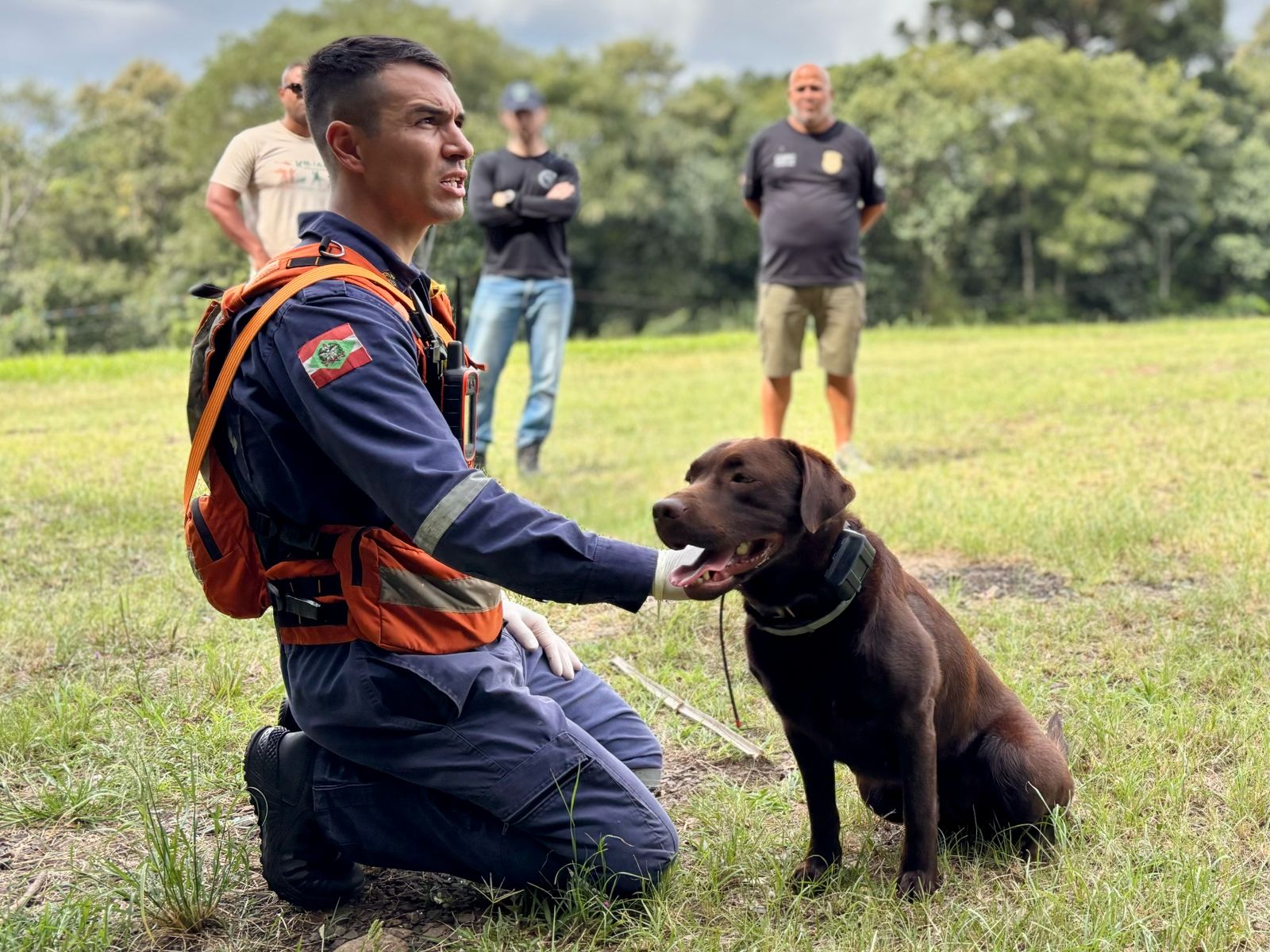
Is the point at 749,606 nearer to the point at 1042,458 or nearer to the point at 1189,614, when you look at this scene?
the point at 1189,614

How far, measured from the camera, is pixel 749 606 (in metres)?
2.52

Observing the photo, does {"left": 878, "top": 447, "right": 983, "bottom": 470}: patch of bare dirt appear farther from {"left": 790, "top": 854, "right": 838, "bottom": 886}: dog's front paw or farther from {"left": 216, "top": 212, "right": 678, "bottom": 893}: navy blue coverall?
{"left": 216, "top": 212, "right": 678, "bottom": 893}: navy blue coverall

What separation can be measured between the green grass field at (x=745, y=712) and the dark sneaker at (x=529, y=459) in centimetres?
40

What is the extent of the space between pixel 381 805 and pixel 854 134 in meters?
6.06

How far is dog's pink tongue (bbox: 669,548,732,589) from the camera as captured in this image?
2.14 meters

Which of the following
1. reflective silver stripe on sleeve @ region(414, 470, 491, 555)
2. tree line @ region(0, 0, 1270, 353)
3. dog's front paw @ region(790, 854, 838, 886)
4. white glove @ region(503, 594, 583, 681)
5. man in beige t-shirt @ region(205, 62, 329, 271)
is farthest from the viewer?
tree line @ region(0, 0, 1270, 353)

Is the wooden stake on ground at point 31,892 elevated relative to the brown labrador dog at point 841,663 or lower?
lower

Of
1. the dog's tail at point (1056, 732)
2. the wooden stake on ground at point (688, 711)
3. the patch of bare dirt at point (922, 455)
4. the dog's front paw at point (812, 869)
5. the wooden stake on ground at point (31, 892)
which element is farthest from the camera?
the patch of bare dirt at point (922, 455)

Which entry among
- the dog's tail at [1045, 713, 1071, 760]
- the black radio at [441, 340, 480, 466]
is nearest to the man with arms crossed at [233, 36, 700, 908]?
the black radio at [441, 340, 480, 466]

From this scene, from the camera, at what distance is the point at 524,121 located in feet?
23.9

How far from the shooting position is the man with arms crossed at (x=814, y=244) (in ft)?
24.1

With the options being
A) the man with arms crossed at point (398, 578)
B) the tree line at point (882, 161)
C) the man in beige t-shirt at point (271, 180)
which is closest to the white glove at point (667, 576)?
the man with arms crossed at point (398, 578)

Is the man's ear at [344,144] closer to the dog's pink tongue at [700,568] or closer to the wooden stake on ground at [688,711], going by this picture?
the dog's pink tongue at [700,568]

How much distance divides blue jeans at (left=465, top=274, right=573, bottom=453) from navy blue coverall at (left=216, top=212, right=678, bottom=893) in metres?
4.84
